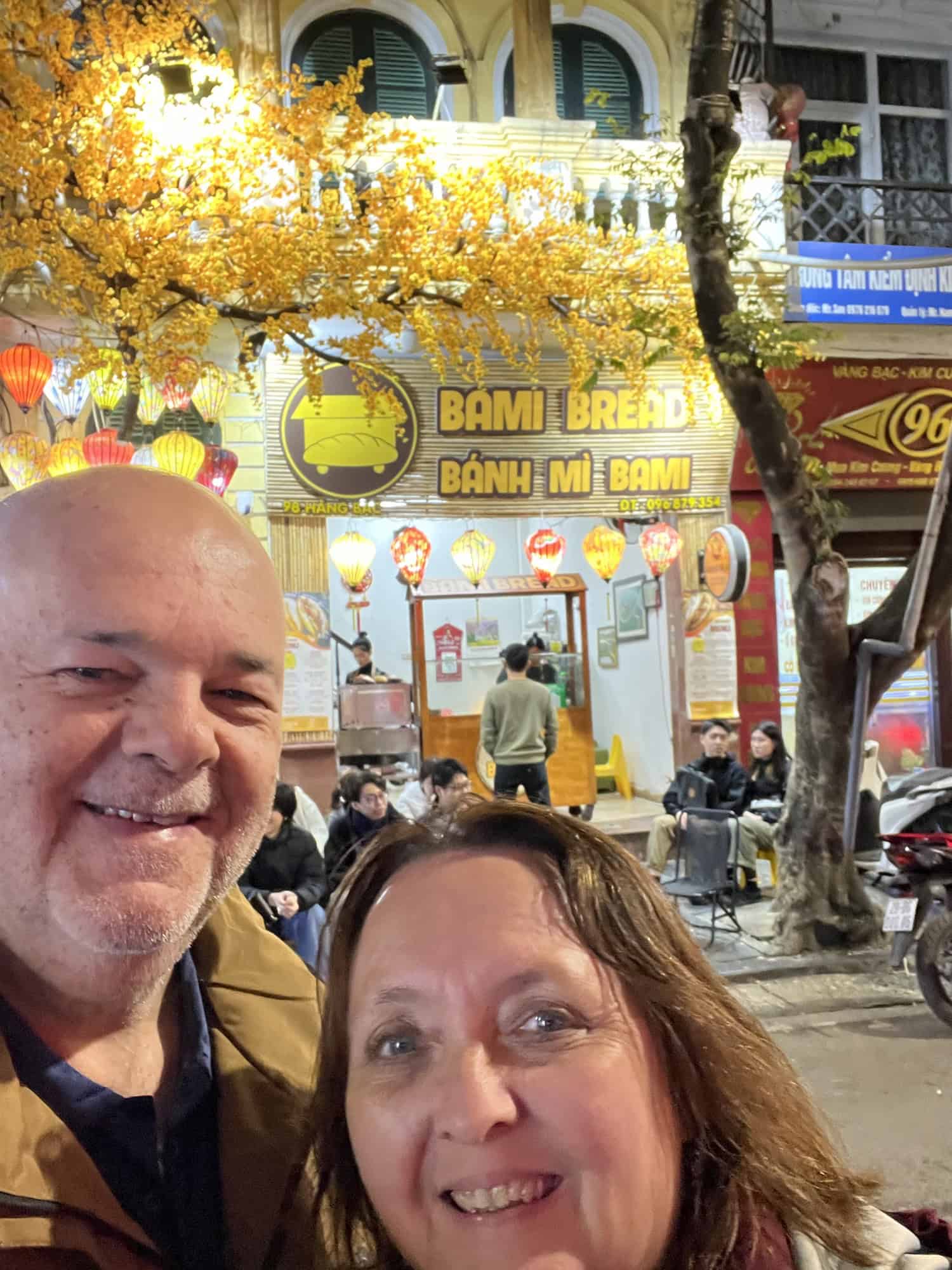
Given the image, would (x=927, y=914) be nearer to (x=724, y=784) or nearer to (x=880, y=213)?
(x=724, y=784)

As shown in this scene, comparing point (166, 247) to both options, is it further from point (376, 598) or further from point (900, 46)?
Answer: point (900, 46)

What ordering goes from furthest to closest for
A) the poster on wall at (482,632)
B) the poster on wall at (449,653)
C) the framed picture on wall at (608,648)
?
the poster on wall at (482,632), the poster on wall at (449,653), the framed picture on wall at (608,648)

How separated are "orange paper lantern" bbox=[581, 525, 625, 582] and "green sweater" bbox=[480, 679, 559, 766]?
1911mm

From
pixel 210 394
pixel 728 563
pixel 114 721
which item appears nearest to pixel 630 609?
pixel 728 563

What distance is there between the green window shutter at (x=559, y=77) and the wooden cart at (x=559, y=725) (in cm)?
520

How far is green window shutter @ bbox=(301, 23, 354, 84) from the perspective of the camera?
1015cm

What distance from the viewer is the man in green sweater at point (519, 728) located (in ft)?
28.0

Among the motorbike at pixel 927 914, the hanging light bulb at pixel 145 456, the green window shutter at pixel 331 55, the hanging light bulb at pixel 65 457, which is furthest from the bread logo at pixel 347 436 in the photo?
the motorbike at pixel 927 914

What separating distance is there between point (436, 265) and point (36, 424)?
4.22 meters

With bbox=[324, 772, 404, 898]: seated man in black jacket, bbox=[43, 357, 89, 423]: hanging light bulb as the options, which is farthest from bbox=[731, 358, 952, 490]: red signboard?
bbox=[43, 357, 89, 423]: hanging light bulb

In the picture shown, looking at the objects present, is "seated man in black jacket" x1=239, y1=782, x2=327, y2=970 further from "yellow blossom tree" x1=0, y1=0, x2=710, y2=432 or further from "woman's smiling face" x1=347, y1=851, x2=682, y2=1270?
"woman's smiling face" x1=347, y1=851, x2=682, y2=1270

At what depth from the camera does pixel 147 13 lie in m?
7.61

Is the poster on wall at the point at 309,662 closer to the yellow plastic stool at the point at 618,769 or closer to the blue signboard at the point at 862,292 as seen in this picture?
the yellow plastic stool at the point at 618,769

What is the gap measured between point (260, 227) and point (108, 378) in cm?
175
